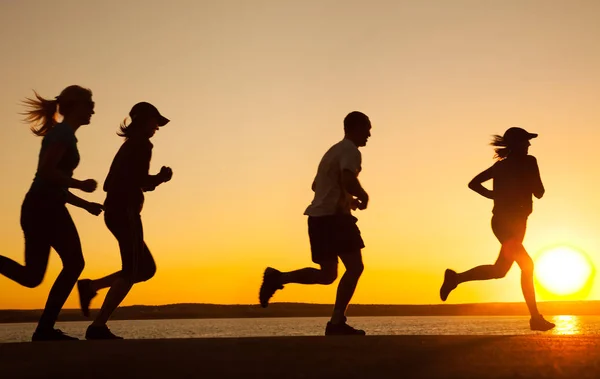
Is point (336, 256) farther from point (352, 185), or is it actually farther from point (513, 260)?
point (513, 260)

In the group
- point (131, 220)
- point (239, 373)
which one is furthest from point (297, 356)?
point (131, 220)

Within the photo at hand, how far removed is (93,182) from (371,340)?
10.7 ft

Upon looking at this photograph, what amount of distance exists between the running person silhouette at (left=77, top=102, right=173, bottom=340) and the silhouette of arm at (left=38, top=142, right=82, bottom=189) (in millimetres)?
455

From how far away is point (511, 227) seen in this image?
10633 mm

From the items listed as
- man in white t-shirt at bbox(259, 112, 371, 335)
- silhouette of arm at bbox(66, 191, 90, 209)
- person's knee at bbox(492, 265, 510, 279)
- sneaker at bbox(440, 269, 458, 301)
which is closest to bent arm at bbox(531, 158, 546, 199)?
person's knee at bbox(492, 265, 510, 279)

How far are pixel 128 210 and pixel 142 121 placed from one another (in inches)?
38.8

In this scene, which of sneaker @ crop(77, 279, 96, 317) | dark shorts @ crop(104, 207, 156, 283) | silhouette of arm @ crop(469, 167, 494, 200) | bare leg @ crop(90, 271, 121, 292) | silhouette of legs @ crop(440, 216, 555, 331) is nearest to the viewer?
dark shorts @ crop(104, 207, 156, 283)

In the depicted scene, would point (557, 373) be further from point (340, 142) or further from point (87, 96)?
point (87, 96)

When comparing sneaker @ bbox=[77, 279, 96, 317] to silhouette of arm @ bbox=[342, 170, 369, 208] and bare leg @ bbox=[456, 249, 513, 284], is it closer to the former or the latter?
silhouette of arm @ bbox=[342, 170, 369, 208]

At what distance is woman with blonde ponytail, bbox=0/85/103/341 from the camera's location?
8344 mm

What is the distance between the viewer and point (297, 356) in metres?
5.97

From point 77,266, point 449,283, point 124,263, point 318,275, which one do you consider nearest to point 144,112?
point 124,263

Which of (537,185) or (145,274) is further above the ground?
(537,185)

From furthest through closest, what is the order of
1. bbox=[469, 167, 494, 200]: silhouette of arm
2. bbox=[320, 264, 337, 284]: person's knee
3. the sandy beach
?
bbox=[469, 167, 494, 200]: silhouette of arm → bbox=[320, 264, 337, 284]: person's knee → the sandy beach
